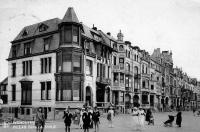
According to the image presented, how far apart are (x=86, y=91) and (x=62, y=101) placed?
242 inches

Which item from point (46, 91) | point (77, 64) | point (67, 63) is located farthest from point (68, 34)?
point (46, 91)

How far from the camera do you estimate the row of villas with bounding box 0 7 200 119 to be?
3747cm

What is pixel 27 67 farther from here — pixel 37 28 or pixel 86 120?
pixel 86 120

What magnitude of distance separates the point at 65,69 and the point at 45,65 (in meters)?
4.18

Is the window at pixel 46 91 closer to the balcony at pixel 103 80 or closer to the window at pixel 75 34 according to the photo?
the window at pixel 75 34

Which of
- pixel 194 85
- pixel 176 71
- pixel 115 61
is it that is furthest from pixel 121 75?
pixel 194 85

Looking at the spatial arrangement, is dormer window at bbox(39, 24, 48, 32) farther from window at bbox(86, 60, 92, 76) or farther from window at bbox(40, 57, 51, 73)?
window at bbox(86, 60, 92, 76)

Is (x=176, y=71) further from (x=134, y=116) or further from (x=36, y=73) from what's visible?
(x=134, y=116)

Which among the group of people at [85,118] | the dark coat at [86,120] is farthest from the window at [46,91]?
the dark coat at [86,120]

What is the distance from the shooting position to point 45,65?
132 feet

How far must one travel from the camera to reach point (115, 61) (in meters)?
53.8

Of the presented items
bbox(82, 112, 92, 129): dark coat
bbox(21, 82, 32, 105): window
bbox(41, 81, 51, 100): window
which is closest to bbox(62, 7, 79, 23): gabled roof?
bbox(41, 81, 51, 100): window

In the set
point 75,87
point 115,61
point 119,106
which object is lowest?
point 119,106

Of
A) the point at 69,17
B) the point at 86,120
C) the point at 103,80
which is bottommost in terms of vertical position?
the point at 86,120
